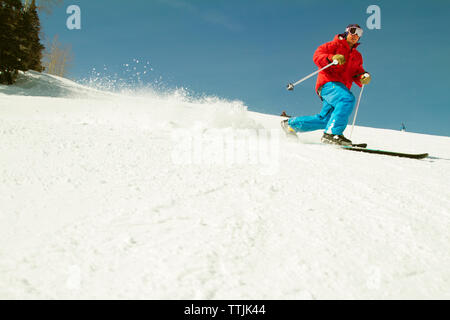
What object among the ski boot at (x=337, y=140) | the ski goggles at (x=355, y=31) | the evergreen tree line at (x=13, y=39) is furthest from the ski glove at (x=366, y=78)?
the evergreen tree line at (x=13, y=39)

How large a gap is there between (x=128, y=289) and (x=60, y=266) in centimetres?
26

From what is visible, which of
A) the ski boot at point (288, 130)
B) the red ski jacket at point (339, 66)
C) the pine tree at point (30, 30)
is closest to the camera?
the red ski jacket at point (339, 66)

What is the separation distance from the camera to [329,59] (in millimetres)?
4004

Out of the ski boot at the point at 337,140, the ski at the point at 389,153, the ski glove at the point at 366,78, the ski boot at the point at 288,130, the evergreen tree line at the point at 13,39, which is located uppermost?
the evergreen tree line at the point at 13,39

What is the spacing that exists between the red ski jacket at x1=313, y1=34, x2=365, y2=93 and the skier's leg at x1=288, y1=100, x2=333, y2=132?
344mm

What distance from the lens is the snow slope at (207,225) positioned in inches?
34.0

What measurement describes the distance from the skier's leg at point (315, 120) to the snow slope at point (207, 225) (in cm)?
192

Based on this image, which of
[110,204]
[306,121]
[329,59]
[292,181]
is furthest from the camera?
[306,121]

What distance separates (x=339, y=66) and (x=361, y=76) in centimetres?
40

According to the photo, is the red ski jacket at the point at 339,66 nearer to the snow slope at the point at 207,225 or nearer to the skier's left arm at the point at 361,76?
the skier's left arm at the point at 361,76

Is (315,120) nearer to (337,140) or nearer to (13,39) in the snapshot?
(337,140)

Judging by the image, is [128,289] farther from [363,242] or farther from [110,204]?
[363,242]
